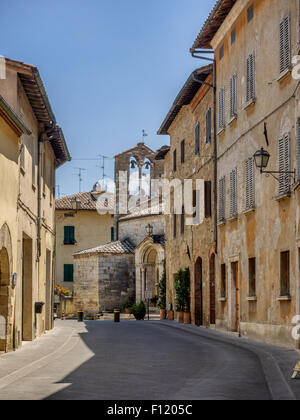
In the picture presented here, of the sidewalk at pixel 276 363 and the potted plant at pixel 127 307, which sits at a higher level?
the sidewalk at pixel 276 363

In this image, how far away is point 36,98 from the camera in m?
21.2

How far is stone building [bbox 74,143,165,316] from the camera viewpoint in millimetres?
52125

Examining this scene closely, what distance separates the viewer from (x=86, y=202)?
68938 millimetres

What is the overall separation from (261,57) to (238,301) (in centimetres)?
789

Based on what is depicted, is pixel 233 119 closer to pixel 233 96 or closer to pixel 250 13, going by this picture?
pixel 233 96

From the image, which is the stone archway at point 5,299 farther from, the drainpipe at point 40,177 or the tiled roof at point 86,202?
the tiled roof at point 86,202

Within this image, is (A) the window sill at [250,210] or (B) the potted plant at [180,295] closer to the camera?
(A) the window sill at [250,210]

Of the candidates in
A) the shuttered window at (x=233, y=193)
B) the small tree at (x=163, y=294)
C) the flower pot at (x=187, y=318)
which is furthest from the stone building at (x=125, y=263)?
the shuttered window at (x=233, y=193)

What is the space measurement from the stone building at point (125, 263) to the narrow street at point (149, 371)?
31.3 metres

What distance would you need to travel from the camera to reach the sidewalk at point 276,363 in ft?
32.2

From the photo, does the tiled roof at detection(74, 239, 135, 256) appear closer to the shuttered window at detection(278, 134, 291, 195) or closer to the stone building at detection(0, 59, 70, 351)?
the stone building at detection(0, 59, 70, 351)

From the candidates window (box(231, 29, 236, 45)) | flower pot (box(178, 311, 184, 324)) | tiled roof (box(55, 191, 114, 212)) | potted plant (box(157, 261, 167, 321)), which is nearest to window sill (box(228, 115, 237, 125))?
window (box(231, 29, 236, 45))

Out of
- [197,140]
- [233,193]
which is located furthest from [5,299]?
[197,140]

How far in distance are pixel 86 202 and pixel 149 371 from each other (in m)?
56.5
